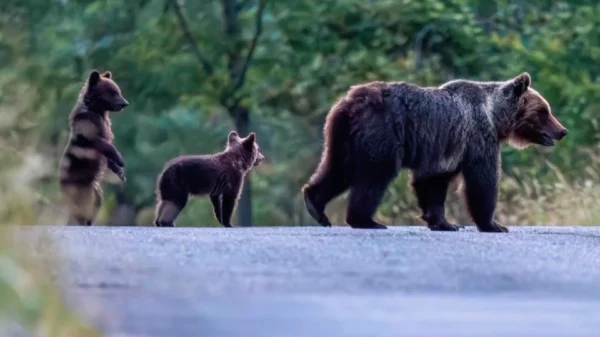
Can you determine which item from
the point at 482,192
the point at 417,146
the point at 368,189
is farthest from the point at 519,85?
the point at 368,189

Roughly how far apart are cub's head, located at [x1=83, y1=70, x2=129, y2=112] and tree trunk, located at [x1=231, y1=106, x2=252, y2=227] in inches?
440

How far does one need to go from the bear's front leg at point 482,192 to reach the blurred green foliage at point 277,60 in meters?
12.5

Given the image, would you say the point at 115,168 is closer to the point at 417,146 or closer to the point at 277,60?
the point at 417,146

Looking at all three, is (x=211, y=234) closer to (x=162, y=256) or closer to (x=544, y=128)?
(x=162, y=256)

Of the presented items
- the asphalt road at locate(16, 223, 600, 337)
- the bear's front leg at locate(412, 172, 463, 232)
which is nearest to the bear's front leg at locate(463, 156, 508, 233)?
the bear's front leg at locate(412, 172, 463, 232)

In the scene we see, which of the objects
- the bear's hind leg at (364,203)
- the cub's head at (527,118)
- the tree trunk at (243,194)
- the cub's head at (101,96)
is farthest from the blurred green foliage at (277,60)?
the bear's hind leg at (364,203)

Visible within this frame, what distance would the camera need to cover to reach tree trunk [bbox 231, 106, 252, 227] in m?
26.1

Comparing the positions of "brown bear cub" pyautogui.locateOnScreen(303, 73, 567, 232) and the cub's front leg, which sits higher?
"brown bear cub" pyautogui.locateOnScreen(303, 73, 567, 232)

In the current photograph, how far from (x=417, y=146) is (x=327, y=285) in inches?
197

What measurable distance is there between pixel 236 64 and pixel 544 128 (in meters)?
14.8

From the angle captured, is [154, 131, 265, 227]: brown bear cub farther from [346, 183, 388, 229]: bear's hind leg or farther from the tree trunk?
the tree trunk

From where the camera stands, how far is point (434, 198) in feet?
41.8

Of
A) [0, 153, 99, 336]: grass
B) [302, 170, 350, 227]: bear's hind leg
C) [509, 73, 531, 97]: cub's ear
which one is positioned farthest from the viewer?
[509, 73, 531, 97]: cub's ear

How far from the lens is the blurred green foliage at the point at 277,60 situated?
87.8 feet
